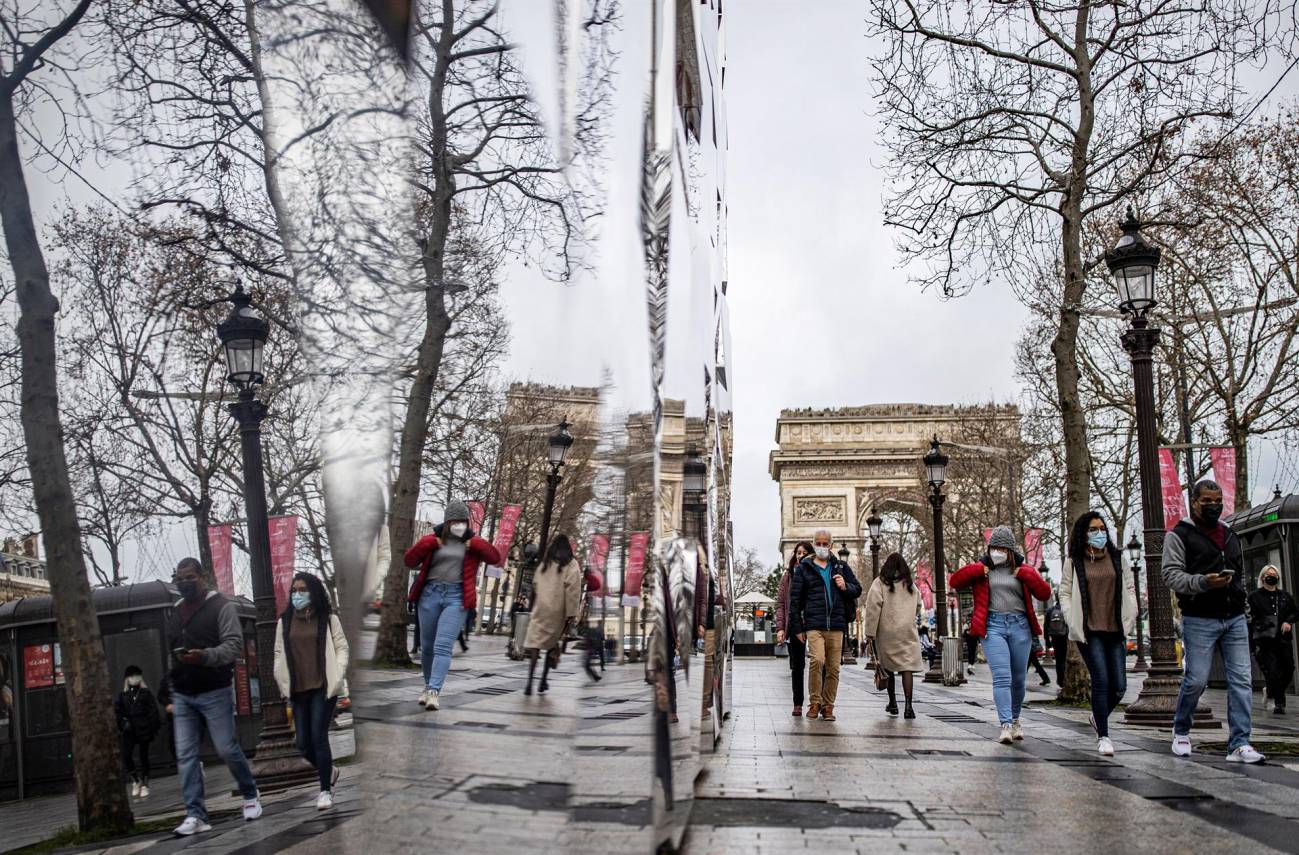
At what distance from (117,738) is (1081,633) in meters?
8.35

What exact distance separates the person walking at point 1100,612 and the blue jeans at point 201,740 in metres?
8.07

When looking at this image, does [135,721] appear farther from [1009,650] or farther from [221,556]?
[1009,650]

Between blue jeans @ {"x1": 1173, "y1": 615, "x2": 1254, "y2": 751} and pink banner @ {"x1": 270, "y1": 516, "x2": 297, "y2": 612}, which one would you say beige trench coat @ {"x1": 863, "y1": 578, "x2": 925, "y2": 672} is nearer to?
blue jeans @ {"x1": 1173, "y1": 615, "x2": 1254, "y2": 751}

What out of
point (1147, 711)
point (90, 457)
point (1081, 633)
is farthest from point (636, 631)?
point (1147, 711)

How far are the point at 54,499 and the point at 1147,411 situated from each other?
41.1ft

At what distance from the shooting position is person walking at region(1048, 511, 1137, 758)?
8.48 m

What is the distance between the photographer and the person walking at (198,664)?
3.23 ft

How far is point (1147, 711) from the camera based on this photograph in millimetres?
11680

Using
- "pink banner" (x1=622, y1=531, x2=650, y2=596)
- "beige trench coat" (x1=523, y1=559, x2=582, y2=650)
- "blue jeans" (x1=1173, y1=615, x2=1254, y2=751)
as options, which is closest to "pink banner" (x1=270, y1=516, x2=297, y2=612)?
"beige trench coat" (x1=523, y1=559, x2=582, y2=650)

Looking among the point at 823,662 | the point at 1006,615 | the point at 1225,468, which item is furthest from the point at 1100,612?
the point at 1225,468

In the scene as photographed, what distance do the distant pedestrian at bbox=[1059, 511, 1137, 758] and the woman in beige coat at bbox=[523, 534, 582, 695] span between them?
25.7 ft

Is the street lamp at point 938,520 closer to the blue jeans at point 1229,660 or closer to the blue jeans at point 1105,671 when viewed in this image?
the blue jeans at point 1105,671

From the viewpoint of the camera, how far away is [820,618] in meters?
11.7

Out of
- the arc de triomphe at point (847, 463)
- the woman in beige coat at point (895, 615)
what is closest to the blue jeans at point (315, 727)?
the woman in beige coat at point (895, 615)
